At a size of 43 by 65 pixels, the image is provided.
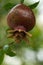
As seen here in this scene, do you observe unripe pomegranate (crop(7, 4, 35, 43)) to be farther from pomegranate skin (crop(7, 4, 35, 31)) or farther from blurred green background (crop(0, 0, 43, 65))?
blurred green background (crop(0, 0, 43, 65))

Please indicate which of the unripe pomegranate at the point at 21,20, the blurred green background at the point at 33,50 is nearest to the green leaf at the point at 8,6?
the unripe pomegranate at the point at 21,20

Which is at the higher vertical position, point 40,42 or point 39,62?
point 40,42

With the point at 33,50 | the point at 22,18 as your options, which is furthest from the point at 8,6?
the point at 33,50

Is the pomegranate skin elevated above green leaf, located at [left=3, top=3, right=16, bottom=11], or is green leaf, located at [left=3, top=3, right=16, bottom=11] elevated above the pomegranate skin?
green leaf, located at [left=3, top=3, right=16, bottom=11]

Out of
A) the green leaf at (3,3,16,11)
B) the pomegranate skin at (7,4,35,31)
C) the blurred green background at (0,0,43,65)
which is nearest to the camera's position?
the pomegranate skin at (7,4,35,31)

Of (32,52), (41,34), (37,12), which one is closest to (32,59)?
(32,52)

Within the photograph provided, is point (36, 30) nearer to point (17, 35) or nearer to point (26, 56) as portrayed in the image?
point (26, 56)

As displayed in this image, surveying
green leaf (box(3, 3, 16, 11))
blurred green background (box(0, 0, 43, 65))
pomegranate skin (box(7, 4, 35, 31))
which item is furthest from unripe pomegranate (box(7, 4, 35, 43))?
blurred green background (box(0, 0, 43, 65))

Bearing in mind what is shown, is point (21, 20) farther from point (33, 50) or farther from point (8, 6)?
point (33, 50)

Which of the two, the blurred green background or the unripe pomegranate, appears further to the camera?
the blurred green background
